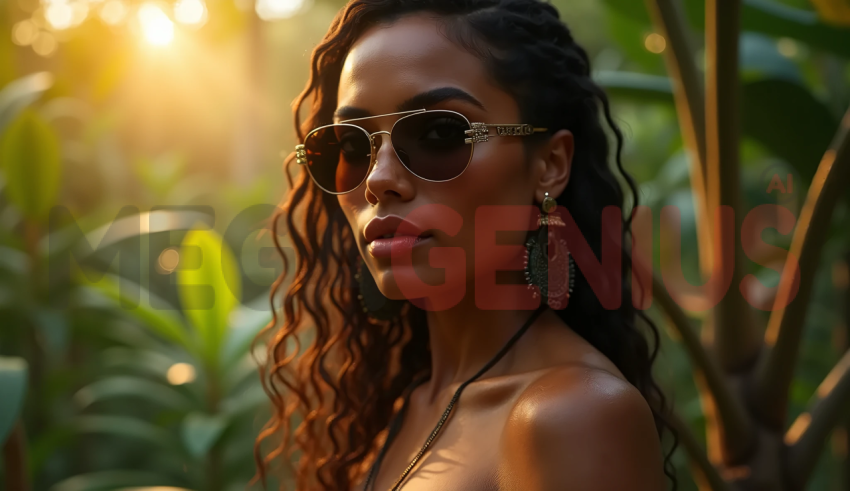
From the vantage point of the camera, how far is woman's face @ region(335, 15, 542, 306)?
41.0 inches

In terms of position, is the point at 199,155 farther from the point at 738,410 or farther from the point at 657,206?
the point at 738,410

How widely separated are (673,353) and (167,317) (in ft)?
7.75

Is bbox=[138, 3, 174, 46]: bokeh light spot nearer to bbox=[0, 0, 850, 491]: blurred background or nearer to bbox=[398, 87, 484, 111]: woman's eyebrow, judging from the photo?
bbox=[0, 0, 850, 491]: blurred background

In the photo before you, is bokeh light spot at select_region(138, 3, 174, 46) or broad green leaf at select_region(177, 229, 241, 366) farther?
bokeh light spot at select_region(138, 3, 174, 46)

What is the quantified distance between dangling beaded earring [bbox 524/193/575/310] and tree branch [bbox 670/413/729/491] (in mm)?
414

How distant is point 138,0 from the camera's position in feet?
14.9

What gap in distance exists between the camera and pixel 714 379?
136 cm

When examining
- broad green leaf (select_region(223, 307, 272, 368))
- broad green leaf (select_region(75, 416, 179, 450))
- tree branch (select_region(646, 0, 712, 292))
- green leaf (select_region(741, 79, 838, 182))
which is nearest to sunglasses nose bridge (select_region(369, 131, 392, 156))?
→ tree branch (select_region(646, 0, 712, 292))

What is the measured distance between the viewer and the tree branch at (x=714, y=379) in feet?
4.45

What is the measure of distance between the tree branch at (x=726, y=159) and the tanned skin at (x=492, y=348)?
38 centimetres

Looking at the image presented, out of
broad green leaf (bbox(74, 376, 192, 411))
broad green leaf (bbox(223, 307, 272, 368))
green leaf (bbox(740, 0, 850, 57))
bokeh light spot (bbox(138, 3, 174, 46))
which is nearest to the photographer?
green leaf (bbox(740, 0, 850, 57))

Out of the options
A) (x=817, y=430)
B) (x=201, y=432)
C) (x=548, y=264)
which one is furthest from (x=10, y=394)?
(x=817, y=430)

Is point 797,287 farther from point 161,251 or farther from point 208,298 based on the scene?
point 161,251

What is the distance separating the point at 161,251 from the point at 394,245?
138 inches
